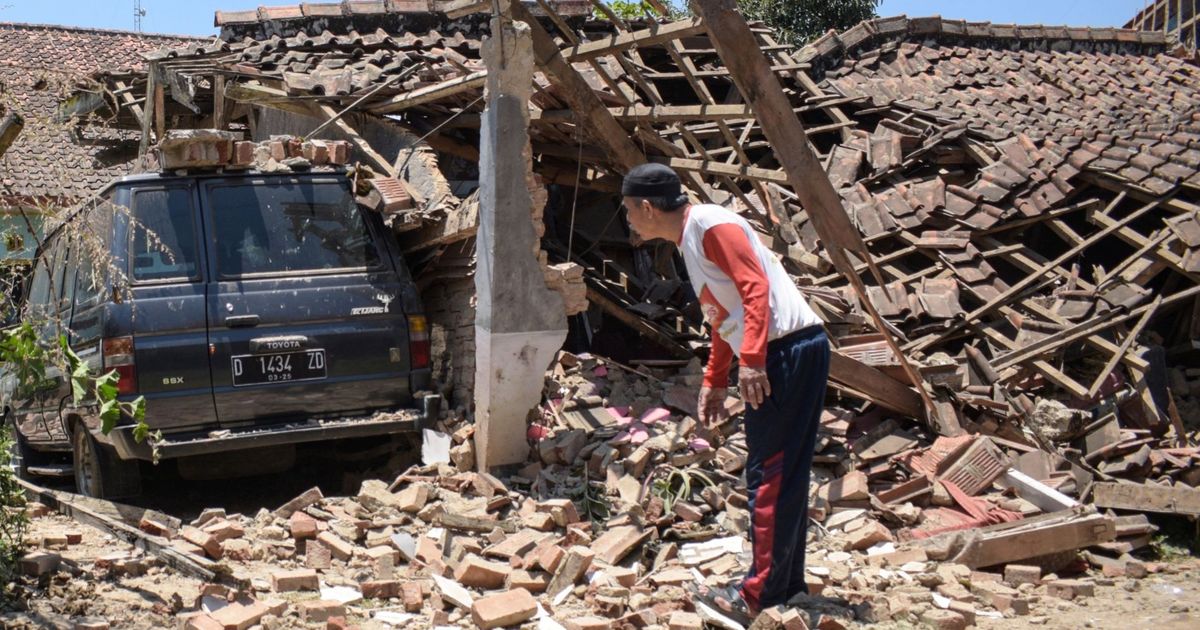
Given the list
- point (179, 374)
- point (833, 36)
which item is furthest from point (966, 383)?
point (833, 36)

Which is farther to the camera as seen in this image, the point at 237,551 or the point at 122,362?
the point at 122,362

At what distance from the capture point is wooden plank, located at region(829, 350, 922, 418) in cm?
681

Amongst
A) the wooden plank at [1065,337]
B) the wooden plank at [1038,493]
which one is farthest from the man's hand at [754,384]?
the wooden plank at [1065,337]

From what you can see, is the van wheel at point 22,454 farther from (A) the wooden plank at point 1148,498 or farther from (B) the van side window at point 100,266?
(A) the wooden plank at point 1148,498

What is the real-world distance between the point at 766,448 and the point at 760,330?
0.54 metres

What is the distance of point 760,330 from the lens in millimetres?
4379

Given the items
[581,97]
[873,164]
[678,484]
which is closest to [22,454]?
[581,97]

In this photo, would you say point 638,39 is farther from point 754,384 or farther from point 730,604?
point 730,604

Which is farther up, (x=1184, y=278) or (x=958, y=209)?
(x=958, y=209)

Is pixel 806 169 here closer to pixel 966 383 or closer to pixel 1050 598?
pixel 966 383

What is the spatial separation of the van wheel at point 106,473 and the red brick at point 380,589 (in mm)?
2426

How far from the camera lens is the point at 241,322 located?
6.48 m

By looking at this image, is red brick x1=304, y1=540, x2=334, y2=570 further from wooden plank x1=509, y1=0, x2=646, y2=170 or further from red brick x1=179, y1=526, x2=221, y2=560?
wooden plank x1=509, y1=0, x2=646, y2=170

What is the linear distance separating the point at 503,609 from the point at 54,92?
3493 mm
